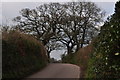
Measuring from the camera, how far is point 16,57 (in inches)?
483

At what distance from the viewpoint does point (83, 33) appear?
3891 centimetres

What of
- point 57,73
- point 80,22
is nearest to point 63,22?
point 80,22

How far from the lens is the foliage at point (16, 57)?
36.0 feet

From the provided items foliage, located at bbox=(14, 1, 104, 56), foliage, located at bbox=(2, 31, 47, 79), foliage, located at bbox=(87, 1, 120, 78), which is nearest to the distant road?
foliage, located at bbox=(2, 31, 47, 79)

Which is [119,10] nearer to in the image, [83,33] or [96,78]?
[96,78]

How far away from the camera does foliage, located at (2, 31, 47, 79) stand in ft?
36.0

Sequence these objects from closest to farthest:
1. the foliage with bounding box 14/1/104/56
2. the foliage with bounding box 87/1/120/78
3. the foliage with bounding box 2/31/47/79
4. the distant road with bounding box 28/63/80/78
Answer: the foliage with bounding box 87/1/120/78, the foliage with bounding box 2/31/47/79, the distant road with bounding box 28/63/80/78, the foliage with bounding box 14/1/104/56

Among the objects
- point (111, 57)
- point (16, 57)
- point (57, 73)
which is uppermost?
point (111, 57)

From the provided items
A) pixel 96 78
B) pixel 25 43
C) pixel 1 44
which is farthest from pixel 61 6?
pixel 96 78

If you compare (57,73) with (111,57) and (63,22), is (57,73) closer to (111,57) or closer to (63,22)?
(111,57)

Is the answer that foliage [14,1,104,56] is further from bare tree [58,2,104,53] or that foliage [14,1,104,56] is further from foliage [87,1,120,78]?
foliage [87,1,120,78]

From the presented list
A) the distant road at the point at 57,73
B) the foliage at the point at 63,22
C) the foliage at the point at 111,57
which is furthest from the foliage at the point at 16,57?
the foliage at the point at 63,22

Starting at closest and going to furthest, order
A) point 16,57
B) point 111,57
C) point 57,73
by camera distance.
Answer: point 111,57, point 16,57, point 57,73

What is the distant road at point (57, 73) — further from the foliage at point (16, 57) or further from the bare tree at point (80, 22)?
the bare tree at point (80, 22)
